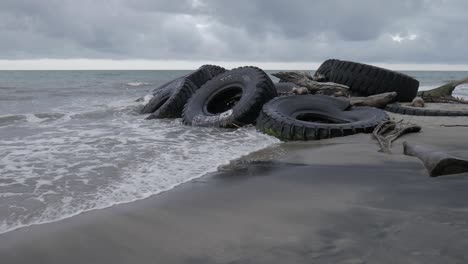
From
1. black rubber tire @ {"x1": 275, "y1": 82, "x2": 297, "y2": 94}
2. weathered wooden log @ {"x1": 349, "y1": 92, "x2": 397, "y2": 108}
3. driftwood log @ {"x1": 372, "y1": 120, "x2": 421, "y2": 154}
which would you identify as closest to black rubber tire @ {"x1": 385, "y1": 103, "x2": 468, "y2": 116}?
weathered wooden log @ {"x1": 349, "y1": 92, "x2": 397, "y2": 108}

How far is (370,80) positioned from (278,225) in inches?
309

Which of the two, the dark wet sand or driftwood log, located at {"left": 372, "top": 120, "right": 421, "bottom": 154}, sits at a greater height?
driftwood log, located at {"left": 372, "top": 120, "right": 421, "bottom": 154}

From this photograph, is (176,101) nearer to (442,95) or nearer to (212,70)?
(212,70)

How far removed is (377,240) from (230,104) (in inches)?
292

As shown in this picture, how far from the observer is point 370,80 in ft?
A: 31.8

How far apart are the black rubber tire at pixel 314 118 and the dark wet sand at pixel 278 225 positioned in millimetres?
2121

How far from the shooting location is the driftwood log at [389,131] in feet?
17.6

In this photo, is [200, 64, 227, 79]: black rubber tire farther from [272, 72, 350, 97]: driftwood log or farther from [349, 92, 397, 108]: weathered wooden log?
[349, 92, 397, 108]: weathered wooden log

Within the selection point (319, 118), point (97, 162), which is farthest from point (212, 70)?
point (97, 162)

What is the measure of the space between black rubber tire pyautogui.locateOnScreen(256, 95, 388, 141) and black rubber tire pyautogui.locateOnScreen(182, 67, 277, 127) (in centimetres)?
45

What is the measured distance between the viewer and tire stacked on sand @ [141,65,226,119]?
9.51 meters

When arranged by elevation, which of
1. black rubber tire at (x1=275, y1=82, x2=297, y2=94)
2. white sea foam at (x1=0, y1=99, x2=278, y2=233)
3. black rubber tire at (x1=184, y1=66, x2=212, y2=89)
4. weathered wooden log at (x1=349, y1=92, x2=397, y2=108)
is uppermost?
black rubber tire at (x1=184, y1=66, x2=212, y2=89)

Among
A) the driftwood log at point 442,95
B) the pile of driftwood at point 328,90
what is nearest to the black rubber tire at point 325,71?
the pile of driftwood at point 328,90

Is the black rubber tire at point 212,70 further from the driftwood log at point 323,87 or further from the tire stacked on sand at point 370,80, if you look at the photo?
the tire stacked on sand at point 370,80
